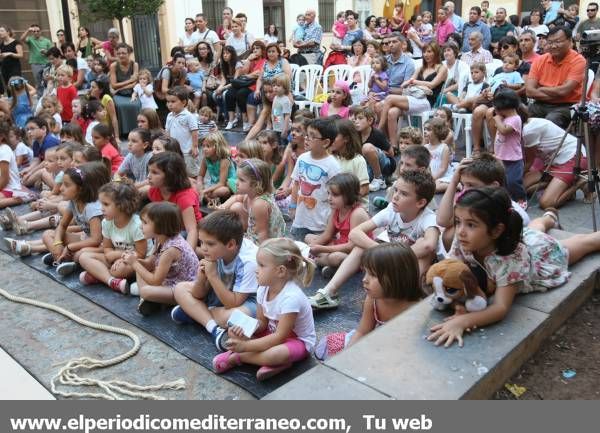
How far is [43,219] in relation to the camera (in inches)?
228

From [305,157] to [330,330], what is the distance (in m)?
1.82

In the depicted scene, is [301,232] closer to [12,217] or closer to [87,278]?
[87,278]

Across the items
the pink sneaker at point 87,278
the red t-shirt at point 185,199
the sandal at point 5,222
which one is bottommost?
the sandal at point 5,222

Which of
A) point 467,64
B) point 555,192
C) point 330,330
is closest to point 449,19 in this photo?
point 467,64

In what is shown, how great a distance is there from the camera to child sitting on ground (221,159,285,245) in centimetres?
429

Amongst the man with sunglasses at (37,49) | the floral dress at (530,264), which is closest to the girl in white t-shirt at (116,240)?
the floral dress at (530,264)

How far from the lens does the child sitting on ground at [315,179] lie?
4.78 metres

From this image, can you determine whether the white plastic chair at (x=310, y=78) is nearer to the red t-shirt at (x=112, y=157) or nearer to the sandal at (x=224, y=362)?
the red t-shirt at (x=112, y=157)

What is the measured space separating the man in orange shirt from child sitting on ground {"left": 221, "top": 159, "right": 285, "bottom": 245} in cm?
317

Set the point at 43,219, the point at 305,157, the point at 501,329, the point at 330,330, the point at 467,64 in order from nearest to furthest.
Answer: the point at 501,329
the point at 330,330
the point at 305,157
the point at 43,219
the point at 467,64

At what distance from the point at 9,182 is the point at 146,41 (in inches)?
451

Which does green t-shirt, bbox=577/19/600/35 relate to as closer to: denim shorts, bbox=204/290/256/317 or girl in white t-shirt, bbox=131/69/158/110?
girl in white t-shirt, bbox=131/69/158/110

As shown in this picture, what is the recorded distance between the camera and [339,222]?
4.40 m
